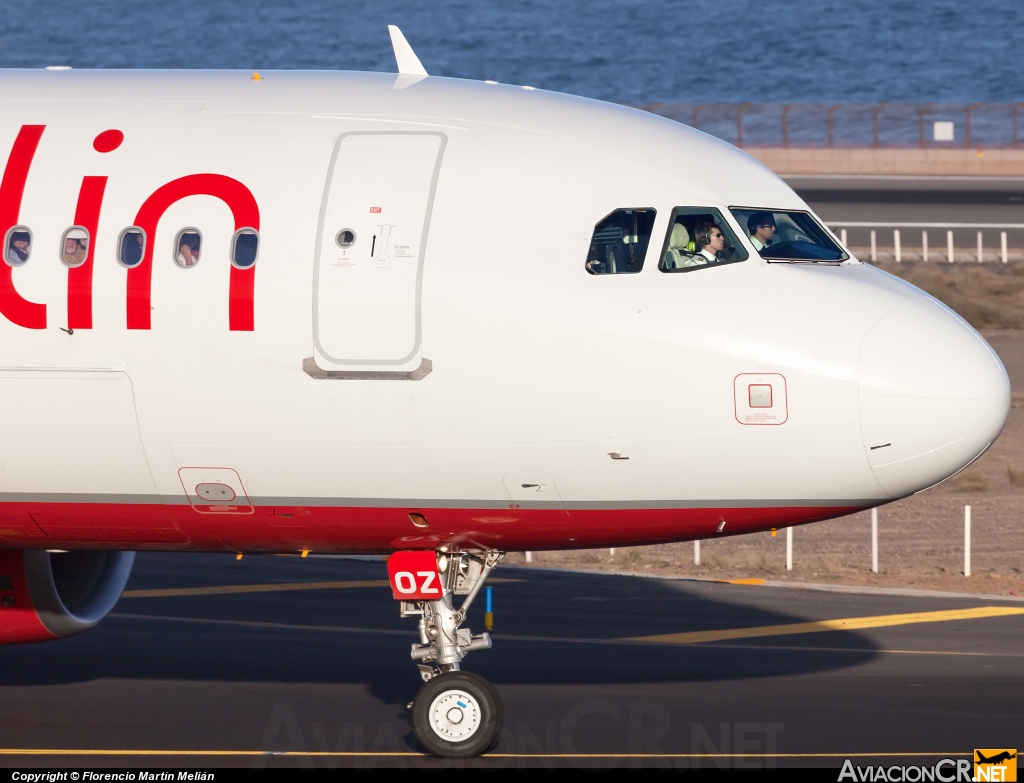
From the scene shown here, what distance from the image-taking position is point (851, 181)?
234ft

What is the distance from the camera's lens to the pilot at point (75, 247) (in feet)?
45.5

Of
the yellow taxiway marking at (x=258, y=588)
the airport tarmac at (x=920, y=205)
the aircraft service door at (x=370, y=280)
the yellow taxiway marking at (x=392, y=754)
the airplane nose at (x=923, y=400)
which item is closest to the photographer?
the airplane nose at (x=923, y=400)

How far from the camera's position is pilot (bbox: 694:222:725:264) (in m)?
13.6

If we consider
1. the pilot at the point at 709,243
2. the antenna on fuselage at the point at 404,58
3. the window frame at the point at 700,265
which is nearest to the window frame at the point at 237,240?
the antenna on fuselage at the point at 404,58

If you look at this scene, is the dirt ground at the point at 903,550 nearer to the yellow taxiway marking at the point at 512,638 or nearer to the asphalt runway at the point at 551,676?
the asphalt runway at the point at 551,676

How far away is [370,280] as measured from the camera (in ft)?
44.4

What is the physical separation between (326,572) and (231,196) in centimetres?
1256

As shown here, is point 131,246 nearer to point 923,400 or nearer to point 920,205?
point 923,400

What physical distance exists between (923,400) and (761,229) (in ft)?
7.18

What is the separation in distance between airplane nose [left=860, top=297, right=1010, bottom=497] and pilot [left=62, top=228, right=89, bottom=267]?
279 inches

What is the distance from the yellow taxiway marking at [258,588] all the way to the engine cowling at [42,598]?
21.3 ft

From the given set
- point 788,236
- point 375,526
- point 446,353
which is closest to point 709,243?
point 788,236

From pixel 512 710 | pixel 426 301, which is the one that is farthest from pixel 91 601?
pixel 426 301

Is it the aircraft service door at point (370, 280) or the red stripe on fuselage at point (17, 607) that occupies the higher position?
the aircraft service door at point (370, 280)
